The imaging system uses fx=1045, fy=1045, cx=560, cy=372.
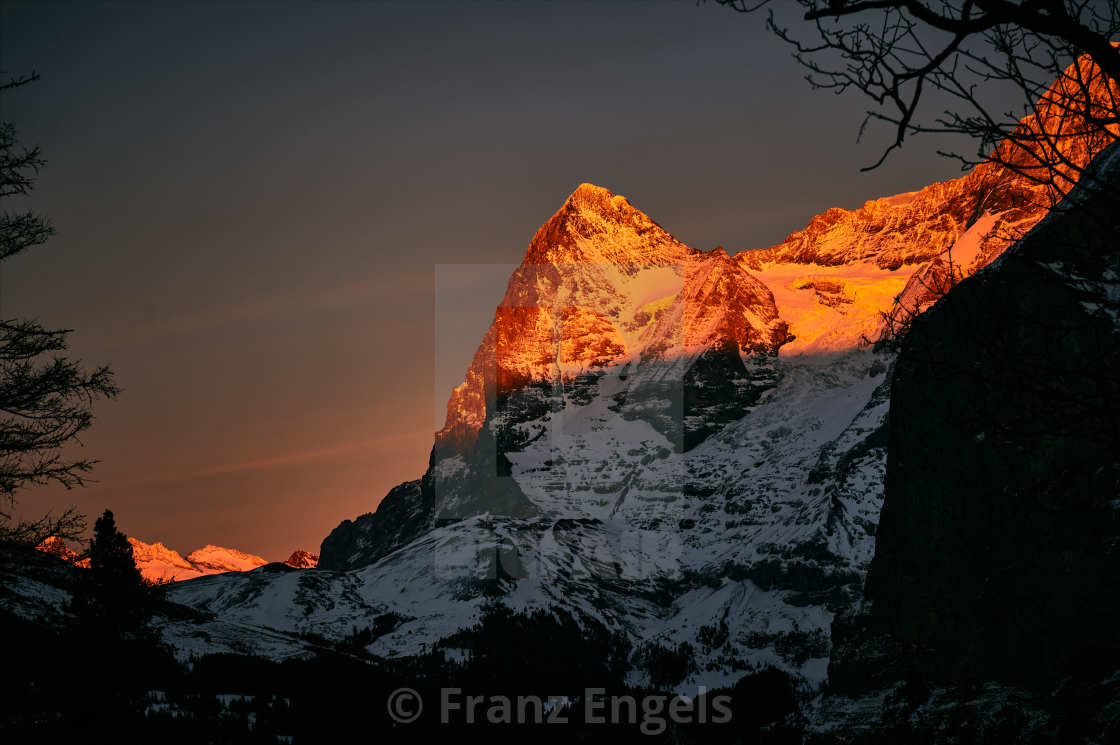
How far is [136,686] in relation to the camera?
4084 centimetres

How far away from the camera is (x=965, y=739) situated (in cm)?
1847

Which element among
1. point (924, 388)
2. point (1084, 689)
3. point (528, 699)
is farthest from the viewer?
point (528, 699)

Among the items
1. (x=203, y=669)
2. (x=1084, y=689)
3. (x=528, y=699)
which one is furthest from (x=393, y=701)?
(x=1084, y=689)

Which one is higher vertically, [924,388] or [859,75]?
[924,388]

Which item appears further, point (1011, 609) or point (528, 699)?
point (528, 699)

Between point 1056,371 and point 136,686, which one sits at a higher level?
point 1056,371

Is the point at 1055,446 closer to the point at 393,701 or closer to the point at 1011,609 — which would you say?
the point at 1011,609

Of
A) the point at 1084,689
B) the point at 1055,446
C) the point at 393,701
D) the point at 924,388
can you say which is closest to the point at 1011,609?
the point at 1055,446

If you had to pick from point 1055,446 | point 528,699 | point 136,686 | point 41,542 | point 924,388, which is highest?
point 924,388

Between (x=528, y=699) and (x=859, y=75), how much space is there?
157344 millimetres

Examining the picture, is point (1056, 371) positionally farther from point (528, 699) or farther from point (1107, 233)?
point (528, 699)

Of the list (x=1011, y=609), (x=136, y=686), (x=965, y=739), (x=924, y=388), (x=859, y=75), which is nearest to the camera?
(x=859, y=75)

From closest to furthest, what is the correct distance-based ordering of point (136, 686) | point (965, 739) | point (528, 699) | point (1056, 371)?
1. point (1056, 371)
2. point (965, 739)
3. point (136, 686)
4. point (528, 699)

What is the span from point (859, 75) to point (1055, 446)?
10224cm
